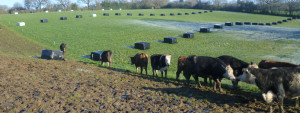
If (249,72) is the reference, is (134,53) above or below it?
below

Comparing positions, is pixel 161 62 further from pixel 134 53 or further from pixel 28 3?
pixel 28 3

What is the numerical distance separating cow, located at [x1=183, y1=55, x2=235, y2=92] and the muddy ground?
923 millimetres

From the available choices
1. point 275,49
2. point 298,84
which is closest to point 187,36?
point 275,49

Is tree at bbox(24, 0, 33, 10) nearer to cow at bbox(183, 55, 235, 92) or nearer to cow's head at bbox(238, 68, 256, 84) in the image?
cow at bbox(183, 55, 235, 92)

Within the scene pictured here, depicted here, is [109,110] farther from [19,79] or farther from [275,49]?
[275,49]

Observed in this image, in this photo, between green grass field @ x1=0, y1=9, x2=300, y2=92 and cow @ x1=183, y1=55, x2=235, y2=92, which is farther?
green grass field @ x1=0, y1=9, x2=300, y2=92

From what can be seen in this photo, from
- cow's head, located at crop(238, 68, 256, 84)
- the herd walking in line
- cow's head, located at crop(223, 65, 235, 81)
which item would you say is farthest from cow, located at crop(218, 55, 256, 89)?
cow's head, located at crop(238, 68, 256, 84)

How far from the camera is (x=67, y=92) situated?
509 inches

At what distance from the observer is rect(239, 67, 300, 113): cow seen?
1077 cm

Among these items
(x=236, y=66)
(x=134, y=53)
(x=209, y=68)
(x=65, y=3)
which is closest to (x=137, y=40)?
(x=134, y=53)

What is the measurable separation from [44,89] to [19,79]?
289 centimetres

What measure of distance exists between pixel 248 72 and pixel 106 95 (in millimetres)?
7732

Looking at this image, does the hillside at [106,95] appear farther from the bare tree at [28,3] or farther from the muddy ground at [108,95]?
the bare tree at [28,3]

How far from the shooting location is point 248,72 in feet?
38.9
